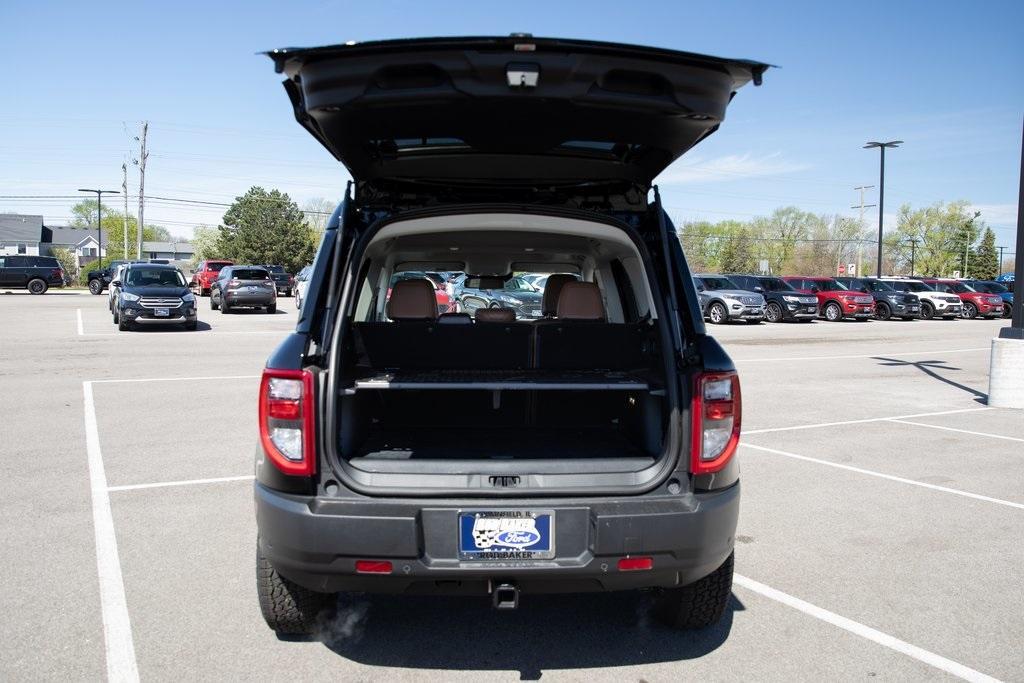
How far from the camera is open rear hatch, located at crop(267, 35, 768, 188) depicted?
275 centimetres

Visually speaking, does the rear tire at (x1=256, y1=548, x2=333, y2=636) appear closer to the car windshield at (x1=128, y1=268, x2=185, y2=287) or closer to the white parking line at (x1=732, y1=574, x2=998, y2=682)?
the white parking line at (x1=732, y1=574, x2=998, y2=682)

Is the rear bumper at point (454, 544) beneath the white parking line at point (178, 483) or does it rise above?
above

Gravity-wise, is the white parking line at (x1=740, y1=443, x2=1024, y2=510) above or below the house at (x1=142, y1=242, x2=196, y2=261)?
below

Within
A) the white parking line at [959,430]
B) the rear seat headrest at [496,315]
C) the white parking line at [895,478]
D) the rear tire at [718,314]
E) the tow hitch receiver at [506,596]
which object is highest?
the rear seat headrest at [496,315]

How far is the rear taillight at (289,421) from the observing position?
303 cm

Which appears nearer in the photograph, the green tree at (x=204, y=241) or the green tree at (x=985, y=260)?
the green tree at (x=985, y=260)

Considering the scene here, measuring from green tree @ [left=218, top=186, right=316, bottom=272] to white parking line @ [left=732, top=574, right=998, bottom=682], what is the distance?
272 feet

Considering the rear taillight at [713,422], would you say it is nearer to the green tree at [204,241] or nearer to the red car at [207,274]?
the red car at [207,274]

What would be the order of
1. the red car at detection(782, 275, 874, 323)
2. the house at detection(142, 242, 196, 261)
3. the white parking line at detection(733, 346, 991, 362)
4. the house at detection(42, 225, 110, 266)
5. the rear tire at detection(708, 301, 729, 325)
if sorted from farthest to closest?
1. the house at detection(142, 242, 196, 261)
2. the house at detection(42, 225, 110, 266)
3. the red car at detection(782, 275, 874, 323)
4. the rear tire at detection(708, 301, 729, 325)
5. the white parking line at detection(733, 346, 991, 362)

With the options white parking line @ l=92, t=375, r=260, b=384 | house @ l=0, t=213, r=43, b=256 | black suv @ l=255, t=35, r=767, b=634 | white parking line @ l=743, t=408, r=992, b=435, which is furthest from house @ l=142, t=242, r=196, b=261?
black suv @ l=255, t=35, r=767, b=634

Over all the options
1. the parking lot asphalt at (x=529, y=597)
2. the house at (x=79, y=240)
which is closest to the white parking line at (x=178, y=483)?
the parking lot asphalt at (x=529, y=597)

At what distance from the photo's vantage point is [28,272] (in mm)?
41781

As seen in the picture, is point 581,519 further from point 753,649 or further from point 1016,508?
point 1016,508

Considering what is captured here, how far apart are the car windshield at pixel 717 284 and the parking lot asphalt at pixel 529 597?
20.3 m
